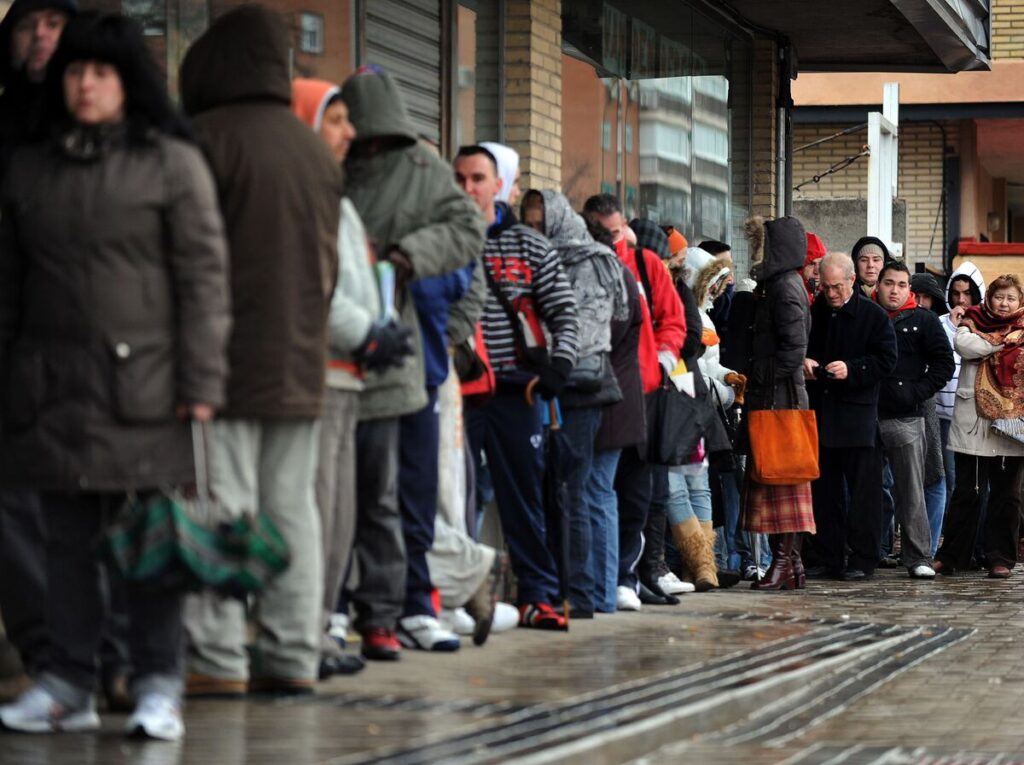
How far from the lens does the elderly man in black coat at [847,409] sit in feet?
47.1

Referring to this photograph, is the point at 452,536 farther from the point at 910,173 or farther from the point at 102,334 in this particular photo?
the point at 910,173

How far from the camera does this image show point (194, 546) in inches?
244

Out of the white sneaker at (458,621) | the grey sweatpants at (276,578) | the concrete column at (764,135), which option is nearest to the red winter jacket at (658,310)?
the white sneaker at (458,621)

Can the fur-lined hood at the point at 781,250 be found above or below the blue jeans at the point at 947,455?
above

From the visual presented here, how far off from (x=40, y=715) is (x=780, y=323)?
26.0 feet

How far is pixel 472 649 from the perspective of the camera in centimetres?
892

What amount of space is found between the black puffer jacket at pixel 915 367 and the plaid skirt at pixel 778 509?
1802 millimetres

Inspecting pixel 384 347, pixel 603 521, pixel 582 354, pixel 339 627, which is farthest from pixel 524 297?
pixel 384 347

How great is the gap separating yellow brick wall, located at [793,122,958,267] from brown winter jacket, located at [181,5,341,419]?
90.2 ft

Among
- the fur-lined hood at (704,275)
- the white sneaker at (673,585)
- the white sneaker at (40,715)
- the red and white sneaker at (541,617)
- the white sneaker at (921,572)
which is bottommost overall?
the white sneaker at (921,572)

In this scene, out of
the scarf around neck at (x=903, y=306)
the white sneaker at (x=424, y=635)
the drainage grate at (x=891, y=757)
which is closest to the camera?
the drainage grate at (x=891, y=757)

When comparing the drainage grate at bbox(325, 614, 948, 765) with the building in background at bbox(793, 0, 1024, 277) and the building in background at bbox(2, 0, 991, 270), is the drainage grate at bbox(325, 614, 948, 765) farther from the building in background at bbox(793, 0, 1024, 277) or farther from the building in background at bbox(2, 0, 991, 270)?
the building in background at bbox(793, 0, 1024, 277)

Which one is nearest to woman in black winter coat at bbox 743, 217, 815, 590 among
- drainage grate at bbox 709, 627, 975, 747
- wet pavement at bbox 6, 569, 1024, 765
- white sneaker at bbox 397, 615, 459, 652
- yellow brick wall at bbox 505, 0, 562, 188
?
yellow brick wall at bbox 505, 0, 562, 188

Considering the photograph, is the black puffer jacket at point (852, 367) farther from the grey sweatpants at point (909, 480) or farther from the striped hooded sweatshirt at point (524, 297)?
the striped hooded sweatshirt at point (524, 297)
